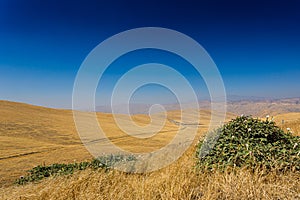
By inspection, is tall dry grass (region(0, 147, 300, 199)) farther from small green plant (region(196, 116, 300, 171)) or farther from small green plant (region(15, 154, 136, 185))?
small green plant (region(15, 154, 136, 185))

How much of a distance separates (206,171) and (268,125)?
2.38 metres

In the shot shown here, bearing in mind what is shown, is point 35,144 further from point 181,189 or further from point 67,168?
point 181,189

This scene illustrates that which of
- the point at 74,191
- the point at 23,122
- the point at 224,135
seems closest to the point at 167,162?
the point at 224,135

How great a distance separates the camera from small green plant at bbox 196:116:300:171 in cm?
487

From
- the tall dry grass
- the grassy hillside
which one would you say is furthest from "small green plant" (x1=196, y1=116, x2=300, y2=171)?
the grassy hillside

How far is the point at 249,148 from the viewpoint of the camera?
532 centimetres

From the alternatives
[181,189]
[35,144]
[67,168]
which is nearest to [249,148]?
[181,189]

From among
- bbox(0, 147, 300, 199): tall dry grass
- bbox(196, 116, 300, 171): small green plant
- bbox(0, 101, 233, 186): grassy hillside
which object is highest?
bbox(196, 116, 300, 171): small green plant

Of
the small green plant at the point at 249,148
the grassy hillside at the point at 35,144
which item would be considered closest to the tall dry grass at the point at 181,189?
the small green plant at the point at 249,148

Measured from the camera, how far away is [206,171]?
5301 millimetres

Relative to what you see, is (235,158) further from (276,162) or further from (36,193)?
(36,193)

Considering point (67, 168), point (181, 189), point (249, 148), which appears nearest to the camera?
point (181, 189)

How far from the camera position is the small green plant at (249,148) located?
487 centimetres

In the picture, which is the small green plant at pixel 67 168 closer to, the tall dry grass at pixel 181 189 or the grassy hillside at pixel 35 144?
the grassy hillside at pixel 35 144
